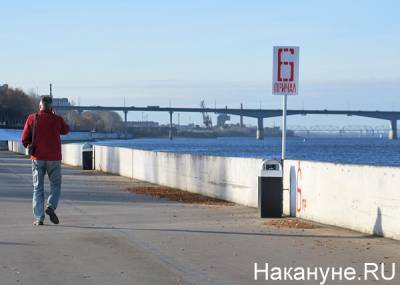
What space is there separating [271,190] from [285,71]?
223cm

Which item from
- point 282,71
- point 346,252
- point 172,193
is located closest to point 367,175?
point 346,252

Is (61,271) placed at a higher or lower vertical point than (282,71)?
lower

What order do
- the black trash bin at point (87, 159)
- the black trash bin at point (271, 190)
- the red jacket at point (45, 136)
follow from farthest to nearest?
1. the black trash bin at point (87, 159)
2. the black trash bin at point (271, 190)
3. the red jacket at point (45, 136)

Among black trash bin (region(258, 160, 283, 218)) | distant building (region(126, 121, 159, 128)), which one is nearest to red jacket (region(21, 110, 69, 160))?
black trash bin (region(258, 160, 283, 218))

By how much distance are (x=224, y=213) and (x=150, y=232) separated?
301cm

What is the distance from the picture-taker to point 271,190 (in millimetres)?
13172

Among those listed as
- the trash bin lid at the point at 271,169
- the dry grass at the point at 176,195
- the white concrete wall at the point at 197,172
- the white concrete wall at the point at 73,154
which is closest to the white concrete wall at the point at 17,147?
the white concrete wall at the point at 73,154

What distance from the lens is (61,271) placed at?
8.46 m

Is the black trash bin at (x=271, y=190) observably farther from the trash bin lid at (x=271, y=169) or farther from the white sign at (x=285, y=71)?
the white sign at (x=285, y=71)

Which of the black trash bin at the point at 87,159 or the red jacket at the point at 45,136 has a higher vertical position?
the red jacket at the point at 45,136

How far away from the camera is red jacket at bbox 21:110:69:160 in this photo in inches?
471

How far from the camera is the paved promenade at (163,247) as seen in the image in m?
8.30

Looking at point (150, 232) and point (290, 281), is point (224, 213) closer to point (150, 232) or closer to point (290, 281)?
point (150, 232)

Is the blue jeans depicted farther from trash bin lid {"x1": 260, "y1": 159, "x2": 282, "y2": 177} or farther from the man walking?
trash bin lid {"x1": 260, "y1": 159, "x2": 282, "y2": 177}
